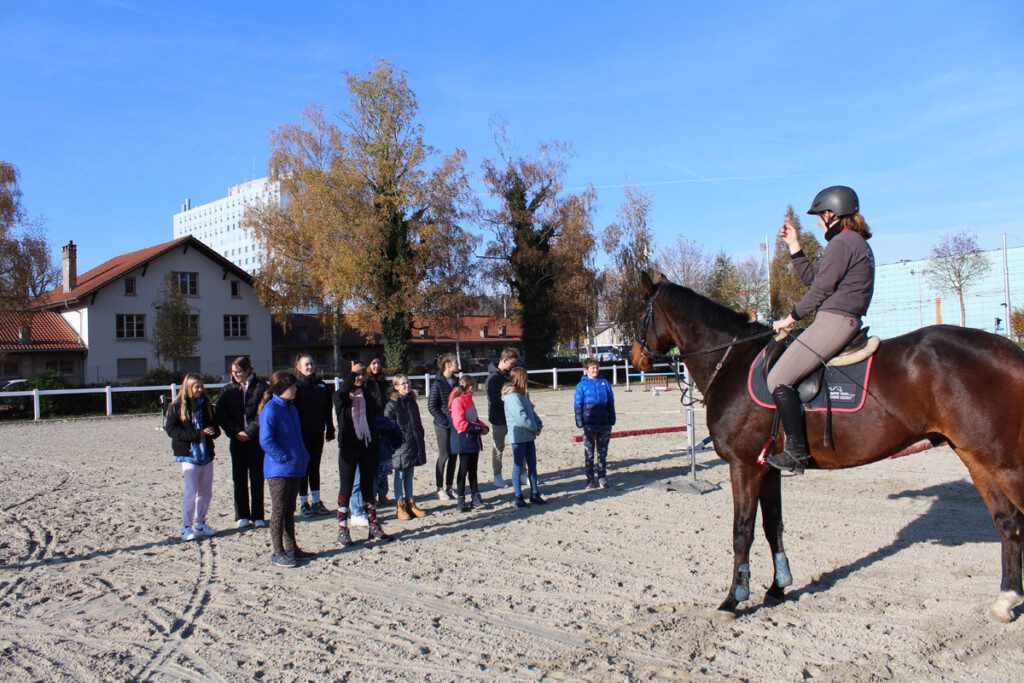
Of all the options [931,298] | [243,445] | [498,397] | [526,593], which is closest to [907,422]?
[526,593]

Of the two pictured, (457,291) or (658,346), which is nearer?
(658,346)

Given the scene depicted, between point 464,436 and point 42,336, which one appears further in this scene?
point 42,336

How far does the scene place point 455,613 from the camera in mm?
5398

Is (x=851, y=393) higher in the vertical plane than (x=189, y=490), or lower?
higher

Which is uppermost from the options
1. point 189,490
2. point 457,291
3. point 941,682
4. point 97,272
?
point 97,272

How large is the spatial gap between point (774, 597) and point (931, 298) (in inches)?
2541

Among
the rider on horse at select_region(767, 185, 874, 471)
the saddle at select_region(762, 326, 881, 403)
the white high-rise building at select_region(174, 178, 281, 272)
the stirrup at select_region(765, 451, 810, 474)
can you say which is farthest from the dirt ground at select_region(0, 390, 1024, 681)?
the white high-rise building at select_region(174, 178, 281, 272)

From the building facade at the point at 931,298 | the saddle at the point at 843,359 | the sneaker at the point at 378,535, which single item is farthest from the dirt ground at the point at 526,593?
the building facade at the point at 931,298

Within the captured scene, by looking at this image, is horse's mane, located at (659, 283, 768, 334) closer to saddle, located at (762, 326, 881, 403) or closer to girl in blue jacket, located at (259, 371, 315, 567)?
saddle, located at (762, 326, 881, 403)

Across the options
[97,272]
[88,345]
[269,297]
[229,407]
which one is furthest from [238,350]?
[229,407]

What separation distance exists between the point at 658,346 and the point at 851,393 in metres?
1.73

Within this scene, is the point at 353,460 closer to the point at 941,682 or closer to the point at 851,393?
the point at 851,393

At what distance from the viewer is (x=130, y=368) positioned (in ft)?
140

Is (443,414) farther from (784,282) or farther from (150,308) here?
(784,282)
